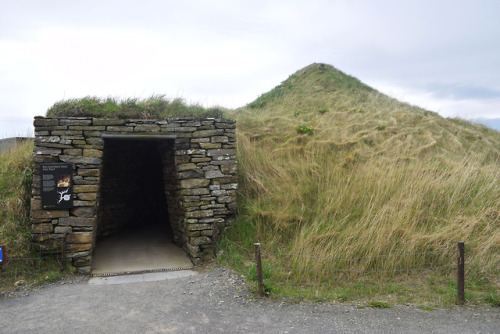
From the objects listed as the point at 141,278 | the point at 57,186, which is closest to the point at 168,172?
the point at 57,186

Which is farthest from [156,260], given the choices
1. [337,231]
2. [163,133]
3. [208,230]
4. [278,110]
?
[278,110]

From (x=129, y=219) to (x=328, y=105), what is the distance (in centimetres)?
880

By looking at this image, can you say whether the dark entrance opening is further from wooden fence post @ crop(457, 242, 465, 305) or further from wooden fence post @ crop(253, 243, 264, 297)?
wooden fence post @ crop(457, 242, 465, 305)

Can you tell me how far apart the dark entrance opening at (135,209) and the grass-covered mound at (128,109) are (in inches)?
22.5

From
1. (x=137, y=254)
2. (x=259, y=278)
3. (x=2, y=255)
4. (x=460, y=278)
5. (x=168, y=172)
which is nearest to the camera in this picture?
(x=460, y=278)

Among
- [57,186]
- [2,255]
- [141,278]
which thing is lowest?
[141,278]

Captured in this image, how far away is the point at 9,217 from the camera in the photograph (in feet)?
24.1

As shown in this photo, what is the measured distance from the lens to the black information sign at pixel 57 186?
7.06m

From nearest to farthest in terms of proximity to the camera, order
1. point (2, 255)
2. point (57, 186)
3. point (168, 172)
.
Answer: point (2, 255), point (57, 186), point (168, 172)

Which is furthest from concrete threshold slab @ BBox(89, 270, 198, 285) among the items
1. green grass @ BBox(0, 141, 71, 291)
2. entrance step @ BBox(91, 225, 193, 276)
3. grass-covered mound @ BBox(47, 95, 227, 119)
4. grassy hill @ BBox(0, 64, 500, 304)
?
grass-covered mound @ BBox(47, 95, 227, 119)

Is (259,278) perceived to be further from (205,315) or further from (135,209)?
(135,209)

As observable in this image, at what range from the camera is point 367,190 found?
8.34 m

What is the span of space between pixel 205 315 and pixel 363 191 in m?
4.69

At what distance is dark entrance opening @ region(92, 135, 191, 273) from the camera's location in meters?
8.29
